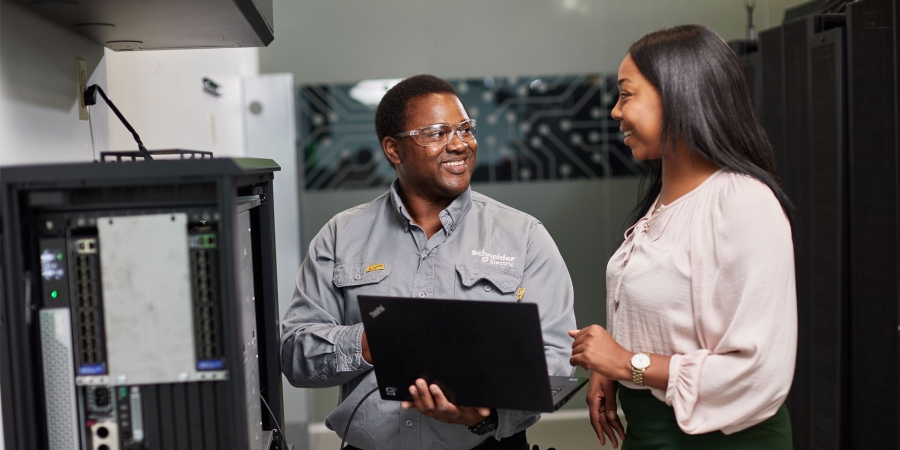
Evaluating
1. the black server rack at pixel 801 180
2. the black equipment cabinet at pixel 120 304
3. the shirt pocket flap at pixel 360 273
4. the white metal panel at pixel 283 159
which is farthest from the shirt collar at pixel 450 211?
the white metal panel at pixel 283 159

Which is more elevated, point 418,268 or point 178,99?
point 178,99

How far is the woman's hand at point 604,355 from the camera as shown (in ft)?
4.32

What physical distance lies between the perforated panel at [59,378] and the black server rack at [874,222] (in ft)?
6.73

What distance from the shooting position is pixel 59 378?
1.06 m

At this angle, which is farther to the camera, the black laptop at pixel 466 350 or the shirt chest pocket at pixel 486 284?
the shirt chest pocket at pixel 486 284

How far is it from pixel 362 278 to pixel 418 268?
0.39 feet

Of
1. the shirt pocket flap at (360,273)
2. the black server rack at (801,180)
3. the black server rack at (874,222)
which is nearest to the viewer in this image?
the shirt pocket flap at (360,273)

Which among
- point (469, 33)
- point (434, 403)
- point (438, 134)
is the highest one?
point (469, 33)

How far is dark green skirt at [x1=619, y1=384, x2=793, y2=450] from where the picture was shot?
132cm

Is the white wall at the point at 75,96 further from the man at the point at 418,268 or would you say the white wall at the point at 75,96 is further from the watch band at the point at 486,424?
the watch band at the point at 486,424

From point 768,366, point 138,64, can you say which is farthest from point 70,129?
point 768,366

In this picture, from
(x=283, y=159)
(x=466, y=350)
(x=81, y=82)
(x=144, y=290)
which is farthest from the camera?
(x=283, y=159)

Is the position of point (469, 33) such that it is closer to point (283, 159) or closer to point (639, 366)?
point (283, 159)

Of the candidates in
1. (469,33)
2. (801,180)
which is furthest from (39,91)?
(469,33)
